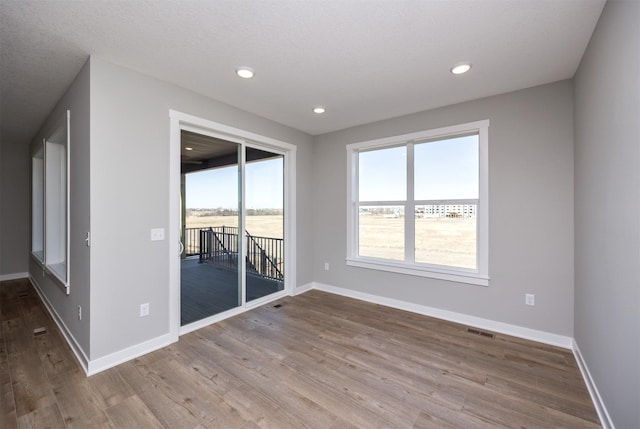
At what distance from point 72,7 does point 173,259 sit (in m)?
2.05

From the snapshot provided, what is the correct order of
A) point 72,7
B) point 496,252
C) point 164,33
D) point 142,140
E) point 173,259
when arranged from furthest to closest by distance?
point 496,252 < point 173,259 < point 142,140 < point 164,33 < point 72,7

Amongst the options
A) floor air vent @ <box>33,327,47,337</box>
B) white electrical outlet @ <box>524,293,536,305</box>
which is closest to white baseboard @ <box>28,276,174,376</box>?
floor air vent @ <box>33,327,47,337</box>

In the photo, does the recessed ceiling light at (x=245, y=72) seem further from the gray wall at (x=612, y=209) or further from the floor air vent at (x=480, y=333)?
the floor air vent at (x=480, y=333)

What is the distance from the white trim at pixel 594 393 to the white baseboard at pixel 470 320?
0.20 metres

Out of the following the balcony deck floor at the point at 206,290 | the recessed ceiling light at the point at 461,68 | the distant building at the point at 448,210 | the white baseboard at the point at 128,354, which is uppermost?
the recessed ceiling light at the point at 461,68

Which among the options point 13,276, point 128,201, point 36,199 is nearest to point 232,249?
point 128,201

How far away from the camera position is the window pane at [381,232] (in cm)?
378

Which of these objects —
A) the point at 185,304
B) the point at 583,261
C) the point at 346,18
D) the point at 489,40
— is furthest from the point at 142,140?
the point at 583,261

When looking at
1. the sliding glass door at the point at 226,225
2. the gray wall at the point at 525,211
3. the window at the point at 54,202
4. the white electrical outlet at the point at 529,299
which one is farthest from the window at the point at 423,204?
the window at the point at 54,202

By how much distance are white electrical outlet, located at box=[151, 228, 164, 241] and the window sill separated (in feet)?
8.48

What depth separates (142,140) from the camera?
249 cm

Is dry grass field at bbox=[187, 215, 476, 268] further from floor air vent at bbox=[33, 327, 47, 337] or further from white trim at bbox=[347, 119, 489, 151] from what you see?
floor air vent at bbox=[33, 327, 47, 337]

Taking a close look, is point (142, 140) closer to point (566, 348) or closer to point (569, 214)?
point (569, 214)

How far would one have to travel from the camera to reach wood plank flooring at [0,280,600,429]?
1.74m
